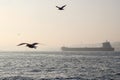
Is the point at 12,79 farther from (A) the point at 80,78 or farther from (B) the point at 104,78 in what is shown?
(B) the point at 104,78

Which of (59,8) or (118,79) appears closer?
(59,8)

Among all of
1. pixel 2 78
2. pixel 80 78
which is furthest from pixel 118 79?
pixel 2 78

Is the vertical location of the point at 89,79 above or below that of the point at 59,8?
below

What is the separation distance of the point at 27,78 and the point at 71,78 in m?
5.90

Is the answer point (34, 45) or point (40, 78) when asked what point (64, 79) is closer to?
point (40, 78)

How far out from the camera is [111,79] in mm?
48406

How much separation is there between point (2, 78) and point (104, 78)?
45.1ft

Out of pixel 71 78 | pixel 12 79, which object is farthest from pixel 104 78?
pixel 12 79

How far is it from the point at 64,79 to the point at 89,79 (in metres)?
3.33

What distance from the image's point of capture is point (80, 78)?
4956cm

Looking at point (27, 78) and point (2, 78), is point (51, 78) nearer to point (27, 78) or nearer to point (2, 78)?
point (27, 78)

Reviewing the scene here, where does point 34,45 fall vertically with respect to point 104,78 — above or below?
above

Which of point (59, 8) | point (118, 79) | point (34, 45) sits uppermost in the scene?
Result: point (59, 8)

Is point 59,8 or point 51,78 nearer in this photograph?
point 59,8
